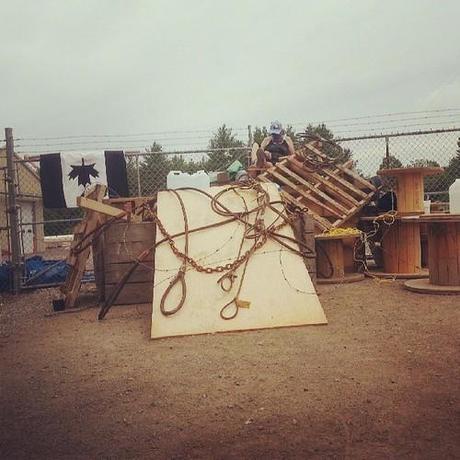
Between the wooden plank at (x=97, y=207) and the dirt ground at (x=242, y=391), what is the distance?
152cm

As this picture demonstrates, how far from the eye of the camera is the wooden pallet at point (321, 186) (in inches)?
290

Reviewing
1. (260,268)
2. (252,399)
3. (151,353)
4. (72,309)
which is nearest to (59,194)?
(72,309)

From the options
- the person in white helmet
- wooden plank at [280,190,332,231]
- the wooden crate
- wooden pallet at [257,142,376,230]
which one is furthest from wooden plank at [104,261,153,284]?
the person in white helmet

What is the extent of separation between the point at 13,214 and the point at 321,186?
5.08 meters

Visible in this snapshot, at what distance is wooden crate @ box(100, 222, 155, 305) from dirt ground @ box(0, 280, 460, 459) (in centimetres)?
131

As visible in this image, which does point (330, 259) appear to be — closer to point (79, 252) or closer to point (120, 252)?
point (120, 252)

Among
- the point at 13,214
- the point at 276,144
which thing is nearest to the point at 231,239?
the point at 276,144

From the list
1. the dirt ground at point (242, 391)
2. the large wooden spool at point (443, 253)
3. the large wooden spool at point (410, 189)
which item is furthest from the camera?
the large wooden spool at point (410, 189)

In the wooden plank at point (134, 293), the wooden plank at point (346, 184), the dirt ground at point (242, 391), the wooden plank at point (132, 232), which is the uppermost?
the wooden plank at point (346, 184)

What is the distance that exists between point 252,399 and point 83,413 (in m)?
0.97

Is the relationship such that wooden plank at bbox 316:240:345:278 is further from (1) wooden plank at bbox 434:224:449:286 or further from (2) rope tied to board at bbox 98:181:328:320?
(1) wooden plank at bbox 434:224:449:286

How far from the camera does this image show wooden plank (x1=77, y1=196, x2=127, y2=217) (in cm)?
572

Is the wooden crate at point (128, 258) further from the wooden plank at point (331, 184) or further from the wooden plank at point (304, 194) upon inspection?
the wooden plank at point (331, 184)

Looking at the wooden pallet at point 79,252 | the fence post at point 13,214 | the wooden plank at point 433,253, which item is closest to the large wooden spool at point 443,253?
the wooden plank at point 433,253
